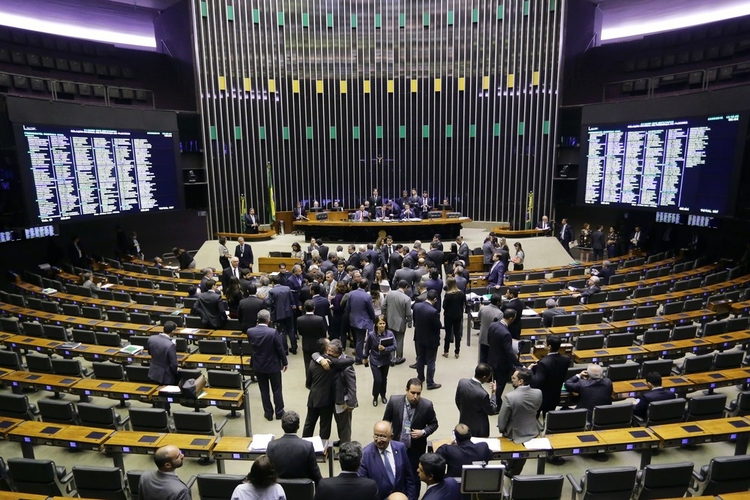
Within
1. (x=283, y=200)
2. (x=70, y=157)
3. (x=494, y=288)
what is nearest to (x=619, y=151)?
(x=494, y=288)

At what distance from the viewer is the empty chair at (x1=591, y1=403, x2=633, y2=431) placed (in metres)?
4.95

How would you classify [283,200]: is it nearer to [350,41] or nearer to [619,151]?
[350,41]

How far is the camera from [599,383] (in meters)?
5.17

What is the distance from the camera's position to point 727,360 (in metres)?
6.30

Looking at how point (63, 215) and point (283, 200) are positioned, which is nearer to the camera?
point (63, 215)

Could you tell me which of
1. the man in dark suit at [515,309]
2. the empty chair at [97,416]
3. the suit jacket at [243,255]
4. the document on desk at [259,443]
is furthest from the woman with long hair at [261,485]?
the suit jacket at [243,255]

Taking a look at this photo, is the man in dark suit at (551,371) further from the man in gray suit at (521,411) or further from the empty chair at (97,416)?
the empty chair at (97,416)

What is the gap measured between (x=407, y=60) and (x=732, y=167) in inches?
470

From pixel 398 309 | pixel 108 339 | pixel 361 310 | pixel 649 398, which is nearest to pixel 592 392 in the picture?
pixel 649 398

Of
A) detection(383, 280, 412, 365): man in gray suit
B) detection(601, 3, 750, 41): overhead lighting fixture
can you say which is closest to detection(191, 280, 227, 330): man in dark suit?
detection(383, 280, 412, 365): man in gray suit

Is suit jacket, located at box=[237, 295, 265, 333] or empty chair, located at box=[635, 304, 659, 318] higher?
suit jacket, located at box=[237, 295, 265, 333]

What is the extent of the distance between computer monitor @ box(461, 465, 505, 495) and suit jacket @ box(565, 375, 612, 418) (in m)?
2.29

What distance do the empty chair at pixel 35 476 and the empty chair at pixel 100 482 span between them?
0.31m

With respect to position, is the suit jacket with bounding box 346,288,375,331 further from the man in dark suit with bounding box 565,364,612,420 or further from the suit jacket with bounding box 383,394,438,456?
the man in dark suit with bounding box 565,364,612,420
